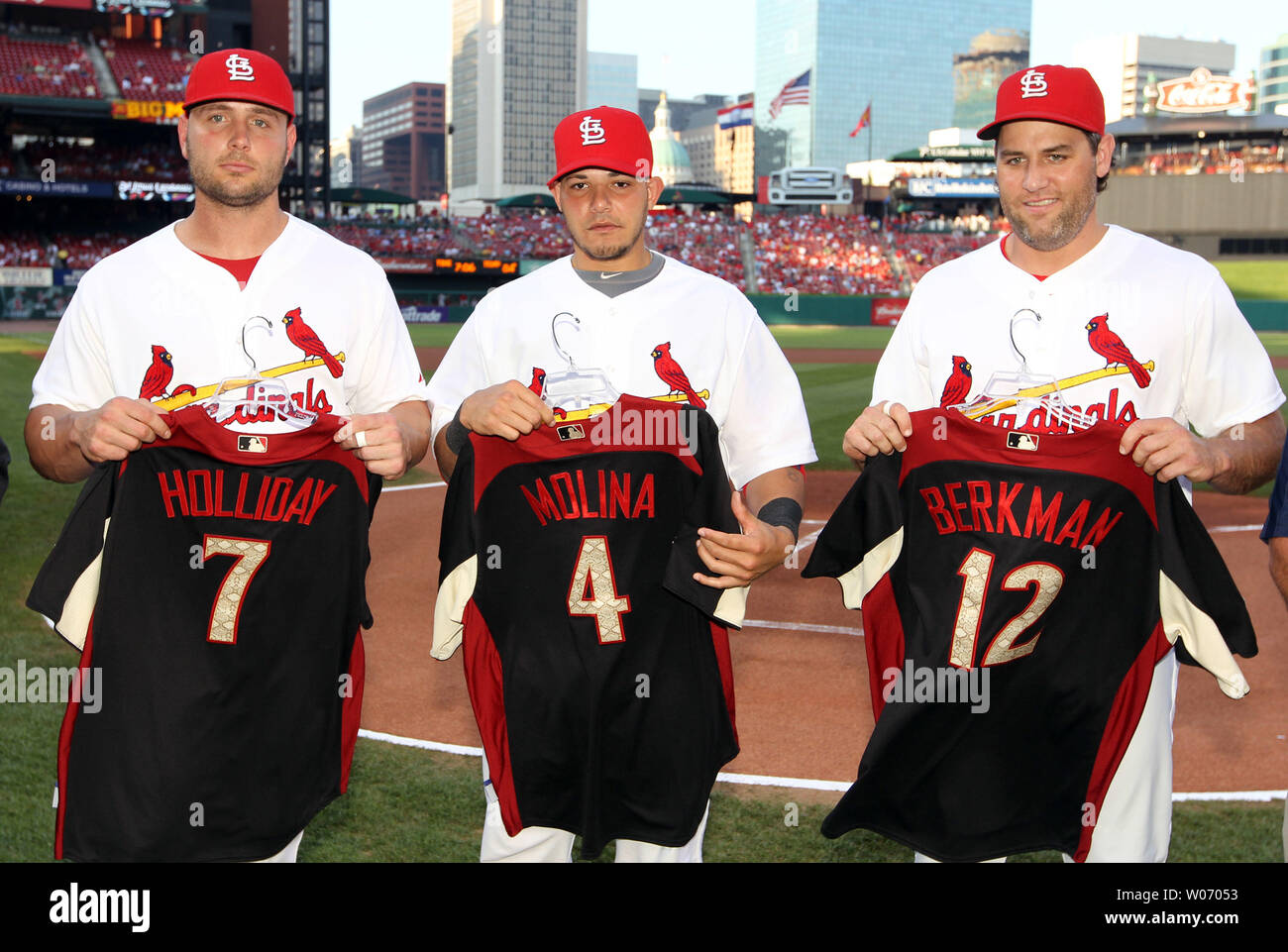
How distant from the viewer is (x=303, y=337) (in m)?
3.67

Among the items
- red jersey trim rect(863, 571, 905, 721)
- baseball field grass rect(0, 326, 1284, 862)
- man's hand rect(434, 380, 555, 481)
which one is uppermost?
man's hand rect(434, 380, 555, 481)

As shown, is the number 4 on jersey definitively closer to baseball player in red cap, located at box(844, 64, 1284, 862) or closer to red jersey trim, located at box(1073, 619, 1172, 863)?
baseball player in red cap, located at box(844, 64, 1284, 862)

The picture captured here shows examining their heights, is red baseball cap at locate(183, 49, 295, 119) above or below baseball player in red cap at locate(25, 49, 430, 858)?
above

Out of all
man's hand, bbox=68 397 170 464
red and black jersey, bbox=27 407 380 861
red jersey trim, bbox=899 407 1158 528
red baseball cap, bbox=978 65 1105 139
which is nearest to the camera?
man's hand, bbox=68 397 170 464

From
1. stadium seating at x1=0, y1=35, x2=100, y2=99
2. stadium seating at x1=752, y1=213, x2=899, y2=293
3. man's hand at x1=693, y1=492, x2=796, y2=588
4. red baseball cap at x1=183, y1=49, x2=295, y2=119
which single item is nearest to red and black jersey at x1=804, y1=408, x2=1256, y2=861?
man's hand at x1=693, y1=492, x2=796, y2=588

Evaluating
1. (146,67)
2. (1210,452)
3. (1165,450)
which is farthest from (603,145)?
(146,67)

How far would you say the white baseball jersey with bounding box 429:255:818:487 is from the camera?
3.76m

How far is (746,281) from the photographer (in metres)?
57.4

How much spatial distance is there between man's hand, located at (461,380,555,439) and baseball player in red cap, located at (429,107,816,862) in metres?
0.11

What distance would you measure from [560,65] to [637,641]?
177 meters

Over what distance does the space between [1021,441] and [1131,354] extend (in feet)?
1.49

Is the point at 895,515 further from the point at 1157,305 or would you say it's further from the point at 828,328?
the point at 828,328
